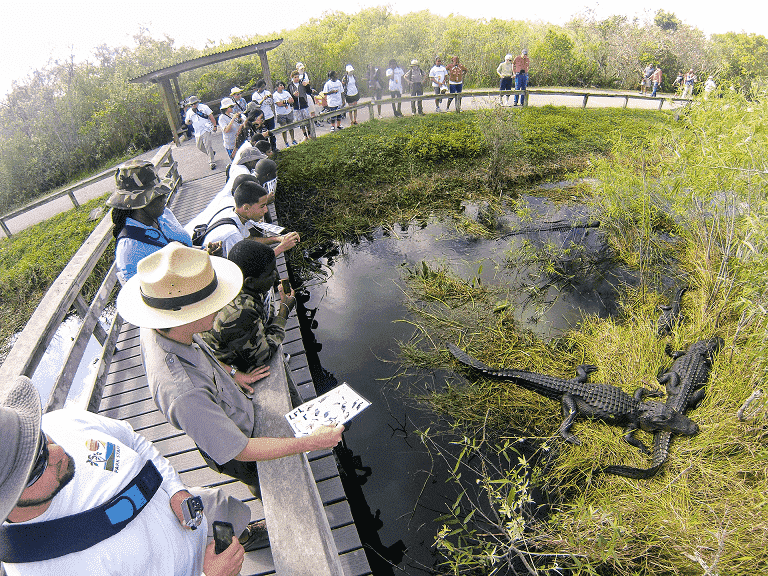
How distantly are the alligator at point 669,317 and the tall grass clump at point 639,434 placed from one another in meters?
0.10

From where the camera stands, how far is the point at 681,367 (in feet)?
13.4

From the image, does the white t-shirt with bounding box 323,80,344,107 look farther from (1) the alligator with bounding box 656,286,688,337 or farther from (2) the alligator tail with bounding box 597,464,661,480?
→ (2) the alligator tail with bounding box 597,464,661,480

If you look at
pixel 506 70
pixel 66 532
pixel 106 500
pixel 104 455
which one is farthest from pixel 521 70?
pixel 66 532

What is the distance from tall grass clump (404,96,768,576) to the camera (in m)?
2.84

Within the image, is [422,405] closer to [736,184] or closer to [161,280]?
[161,280]

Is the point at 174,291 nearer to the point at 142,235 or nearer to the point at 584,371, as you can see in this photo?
the point at 142,235

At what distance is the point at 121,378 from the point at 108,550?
3.01 meters

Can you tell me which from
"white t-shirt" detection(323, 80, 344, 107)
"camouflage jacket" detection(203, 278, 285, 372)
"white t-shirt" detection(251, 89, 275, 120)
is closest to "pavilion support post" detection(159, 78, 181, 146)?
"white t-shirt" detection(251, 89, 275, 120)

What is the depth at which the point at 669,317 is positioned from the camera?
16.2ft

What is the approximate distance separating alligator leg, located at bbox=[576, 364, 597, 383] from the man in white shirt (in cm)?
385

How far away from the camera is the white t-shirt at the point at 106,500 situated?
1.33m

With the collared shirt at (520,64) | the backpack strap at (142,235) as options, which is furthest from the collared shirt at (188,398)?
the collared shirt at (520,64)

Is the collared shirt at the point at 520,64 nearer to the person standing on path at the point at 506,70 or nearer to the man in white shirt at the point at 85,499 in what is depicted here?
the person standing on path at the point at 506,70

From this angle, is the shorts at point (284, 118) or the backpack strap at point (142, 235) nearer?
the backpack strap at point (142, 235)
